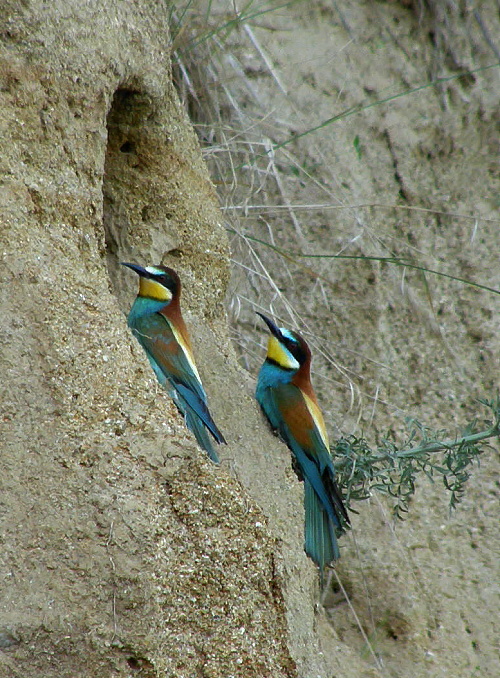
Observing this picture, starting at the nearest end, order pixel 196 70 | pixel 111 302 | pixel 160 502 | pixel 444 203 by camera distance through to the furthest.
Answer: pixel 160 502 → pixel 111 302 → pixel 196 70 → pixel 444 203

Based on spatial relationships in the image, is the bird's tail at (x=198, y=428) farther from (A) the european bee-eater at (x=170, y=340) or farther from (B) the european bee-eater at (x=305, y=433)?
(B) the european bee-eater at (x=305, y=433)

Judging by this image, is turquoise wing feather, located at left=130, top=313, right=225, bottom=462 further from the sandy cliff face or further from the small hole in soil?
the small hole in soil

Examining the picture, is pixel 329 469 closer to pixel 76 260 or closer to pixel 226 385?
pixel 226 385

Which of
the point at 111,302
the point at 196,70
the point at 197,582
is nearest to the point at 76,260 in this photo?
the point at 111,302

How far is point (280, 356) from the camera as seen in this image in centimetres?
297

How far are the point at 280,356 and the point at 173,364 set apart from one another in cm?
54

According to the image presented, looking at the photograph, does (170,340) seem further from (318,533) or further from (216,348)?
(318,533)

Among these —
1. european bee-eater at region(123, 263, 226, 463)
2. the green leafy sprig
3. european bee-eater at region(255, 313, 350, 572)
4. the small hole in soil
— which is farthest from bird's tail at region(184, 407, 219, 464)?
the small hole in soil

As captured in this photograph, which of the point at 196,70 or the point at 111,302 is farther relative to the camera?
Result: the point at 196,70

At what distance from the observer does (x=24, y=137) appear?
2.15 m

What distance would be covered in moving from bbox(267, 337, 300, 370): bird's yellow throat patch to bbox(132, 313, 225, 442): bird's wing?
0.48 meters

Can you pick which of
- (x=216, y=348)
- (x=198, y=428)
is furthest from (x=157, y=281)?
(x=198, y=428)

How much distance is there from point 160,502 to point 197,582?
169 mm

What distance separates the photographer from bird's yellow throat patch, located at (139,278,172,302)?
2516 mm
